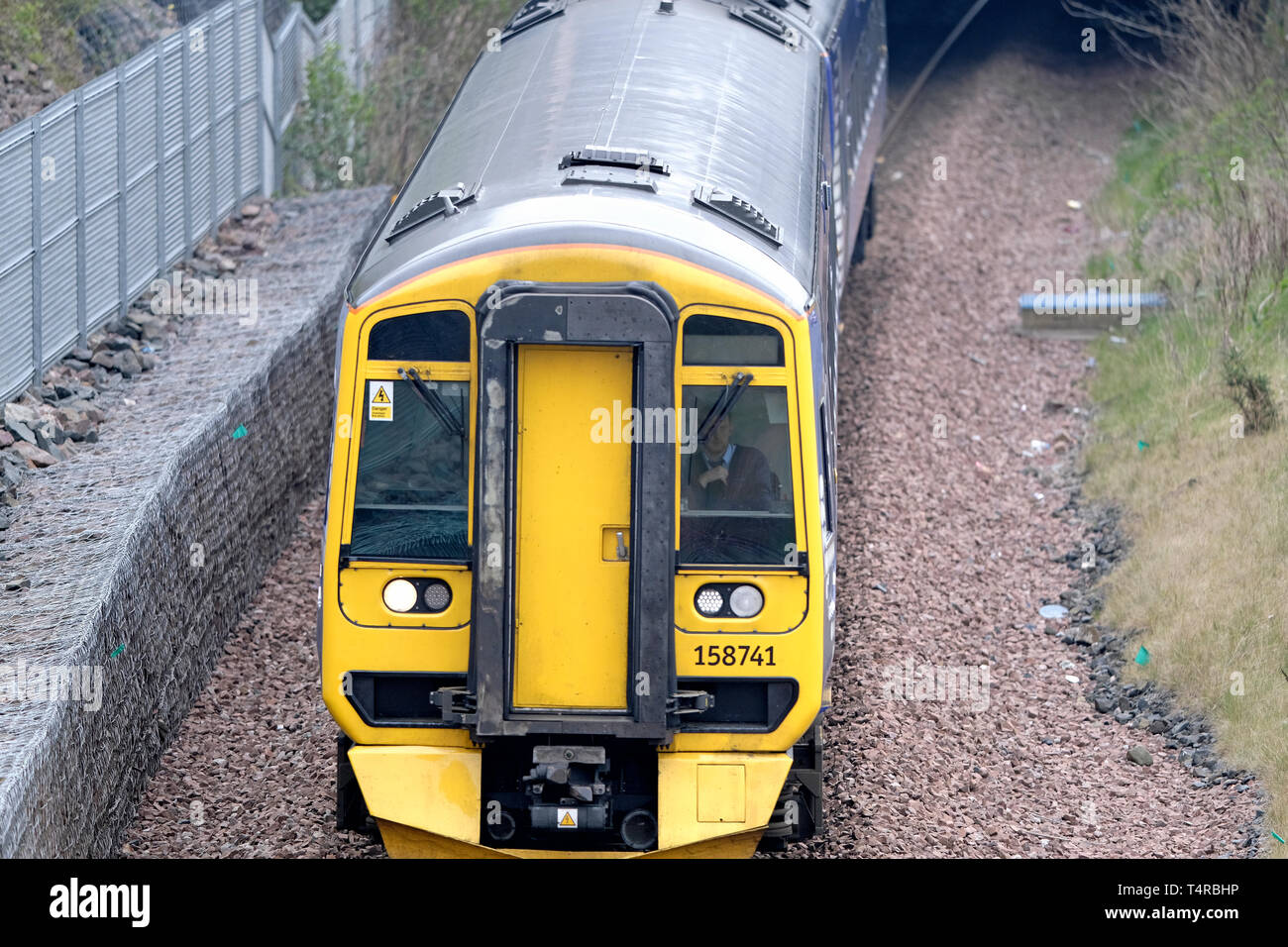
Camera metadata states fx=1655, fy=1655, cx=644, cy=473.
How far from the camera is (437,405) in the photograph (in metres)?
6.72

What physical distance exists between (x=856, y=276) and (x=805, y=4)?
216 inches

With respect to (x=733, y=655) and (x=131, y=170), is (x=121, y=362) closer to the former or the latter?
(x=131, y=170)

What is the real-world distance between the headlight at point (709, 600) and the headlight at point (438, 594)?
3.36 ft

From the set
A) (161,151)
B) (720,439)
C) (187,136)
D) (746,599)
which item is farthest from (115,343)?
(746,599)

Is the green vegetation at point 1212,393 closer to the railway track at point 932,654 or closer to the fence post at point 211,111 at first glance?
the railway track at point 932,654

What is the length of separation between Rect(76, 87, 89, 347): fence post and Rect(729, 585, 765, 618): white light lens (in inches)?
256

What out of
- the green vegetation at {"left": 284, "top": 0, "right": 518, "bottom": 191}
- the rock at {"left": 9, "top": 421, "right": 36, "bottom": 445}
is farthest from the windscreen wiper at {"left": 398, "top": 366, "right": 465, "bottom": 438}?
the green vegetation at {"left": 284, "top": 0, "right": 518, "bottom": 191}

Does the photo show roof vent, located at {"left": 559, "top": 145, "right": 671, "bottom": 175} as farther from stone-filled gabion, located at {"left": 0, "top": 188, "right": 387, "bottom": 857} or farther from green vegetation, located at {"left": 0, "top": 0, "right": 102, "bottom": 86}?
green vegetation, located at {"left": 0, "top": 0, "right": 102, "bottom": 86}

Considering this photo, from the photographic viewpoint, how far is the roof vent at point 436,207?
7301 millimetres

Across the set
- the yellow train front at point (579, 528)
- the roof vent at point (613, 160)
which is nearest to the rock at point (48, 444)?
the yellow train front at point (579, 528)

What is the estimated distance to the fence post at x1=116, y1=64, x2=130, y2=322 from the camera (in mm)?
12172

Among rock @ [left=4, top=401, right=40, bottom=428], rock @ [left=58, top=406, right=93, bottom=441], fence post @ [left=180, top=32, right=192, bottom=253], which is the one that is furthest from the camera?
fence post @ [left=180, top=32, right=192, bottom=253]

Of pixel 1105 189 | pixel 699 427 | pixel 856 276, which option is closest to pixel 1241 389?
pixel 856 276

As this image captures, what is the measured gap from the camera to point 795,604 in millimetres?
6777
